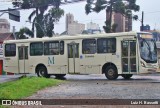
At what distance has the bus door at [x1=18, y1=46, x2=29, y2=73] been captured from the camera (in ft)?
95.3

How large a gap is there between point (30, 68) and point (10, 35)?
42.9m

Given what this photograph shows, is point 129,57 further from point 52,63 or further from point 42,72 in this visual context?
point 42,72

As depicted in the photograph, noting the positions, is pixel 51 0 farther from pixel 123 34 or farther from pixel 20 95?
pixel 20 95

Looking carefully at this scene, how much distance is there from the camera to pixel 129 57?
23531 millimetres

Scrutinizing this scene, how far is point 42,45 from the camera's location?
2809 cm

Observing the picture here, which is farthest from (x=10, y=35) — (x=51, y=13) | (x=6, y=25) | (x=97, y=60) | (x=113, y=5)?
(x=6, y=25)

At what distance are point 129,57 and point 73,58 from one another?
4134 mm

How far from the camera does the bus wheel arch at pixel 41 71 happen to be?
28028 mm

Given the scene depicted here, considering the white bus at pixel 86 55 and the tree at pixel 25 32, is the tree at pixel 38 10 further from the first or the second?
the white bus at pixel 86 55

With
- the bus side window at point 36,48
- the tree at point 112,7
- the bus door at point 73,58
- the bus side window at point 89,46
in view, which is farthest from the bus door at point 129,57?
the tree at point 112,7

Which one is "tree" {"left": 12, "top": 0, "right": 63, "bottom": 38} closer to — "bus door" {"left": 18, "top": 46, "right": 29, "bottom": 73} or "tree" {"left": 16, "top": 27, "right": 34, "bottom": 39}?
"tree" {"left": 16, "top": 27, "right": 34, "bottom": 39}

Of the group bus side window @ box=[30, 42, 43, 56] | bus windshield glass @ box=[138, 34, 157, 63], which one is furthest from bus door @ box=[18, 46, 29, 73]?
bus windshield glass @ box=[138, 34, 157, 63]

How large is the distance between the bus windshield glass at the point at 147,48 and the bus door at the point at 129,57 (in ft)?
1.48

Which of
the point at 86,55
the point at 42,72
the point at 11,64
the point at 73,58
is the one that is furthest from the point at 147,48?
the point at 11,64
